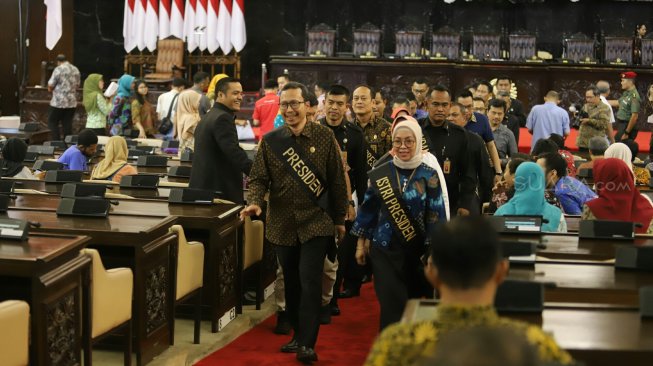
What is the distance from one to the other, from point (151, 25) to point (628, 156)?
39.2 ft

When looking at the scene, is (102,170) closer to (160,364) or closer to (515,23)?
(160,364)

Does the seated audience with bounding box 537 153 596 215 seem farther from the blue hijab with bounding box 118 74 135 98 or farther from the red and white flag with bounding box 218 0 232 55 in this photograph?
the red and white flag with bounding box 218 0 232 55

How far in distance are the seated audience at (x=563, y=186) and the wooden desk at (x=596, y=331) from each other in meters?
2.63

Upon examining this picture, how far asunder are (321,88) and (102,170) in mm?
3123

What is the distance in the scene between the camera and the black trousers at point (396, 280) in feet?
16.3

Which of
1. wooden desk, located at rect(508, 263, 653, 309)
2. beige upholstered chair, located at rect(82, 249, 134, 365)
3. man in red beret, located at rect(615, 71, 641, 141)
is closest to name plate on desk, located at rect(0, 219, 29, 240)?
beige upholstered chair, located at rect(82, 249, 134, 365)

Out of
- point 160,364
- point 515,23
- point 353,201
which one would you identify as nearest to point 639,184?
point 353,201

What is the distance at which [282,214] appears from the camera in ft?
18.3

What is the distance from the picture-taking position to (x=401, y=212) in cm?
501

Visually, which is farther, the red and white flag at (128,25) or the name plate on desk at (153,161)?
the red and white flag at (128,25)

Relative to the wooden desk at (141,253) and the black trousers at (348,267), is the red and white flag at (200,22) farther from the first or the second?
the wooden desk at (141,253)

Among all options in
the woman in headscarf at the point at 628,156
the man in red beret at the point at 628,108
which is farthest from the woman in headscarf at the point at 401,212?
the man in red beret at the point at 628,108

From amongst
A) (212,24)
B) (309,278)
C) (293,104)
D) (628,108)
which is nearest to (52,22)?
(212,24)

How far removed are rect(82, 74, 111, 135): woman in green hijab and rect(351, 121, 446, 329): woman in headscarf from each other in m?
9.34
